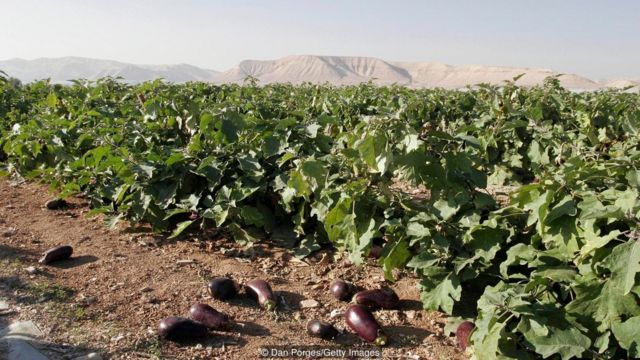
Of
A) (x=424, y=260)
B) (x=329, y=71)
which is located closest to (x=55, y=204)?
(x=424, y=260)

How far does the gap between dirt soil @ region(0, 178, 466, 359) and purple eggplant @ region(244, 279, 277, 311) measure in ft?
0.16

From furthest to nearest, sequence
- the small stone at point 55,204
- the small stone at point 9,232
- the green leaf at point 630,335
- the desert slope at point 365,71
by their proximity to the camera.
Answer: the desert slope at point 365,71
the small stone at point 55,204
the small stone at point 9,232
the green leaf at point 630,335

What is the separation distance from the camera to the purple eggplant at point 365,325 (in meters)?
2.79

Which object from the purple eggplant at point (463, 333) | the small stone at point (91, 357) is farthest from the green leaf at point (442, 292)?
the small stone at point (91, 357)

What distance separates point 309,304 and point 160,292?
0.94 meters

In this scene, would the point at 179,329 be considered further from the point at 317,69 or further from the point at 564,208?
the point at 317,69

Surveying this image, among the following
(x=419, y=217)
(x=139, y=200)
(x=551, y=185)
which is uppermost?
(x=551, y=185)

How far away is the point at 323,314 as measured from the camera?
3125mm

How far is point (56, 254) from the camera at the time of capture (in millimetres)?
3705

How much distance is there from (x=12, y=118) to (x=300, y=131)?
4627mm

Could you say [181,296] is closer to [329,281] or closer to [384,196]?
[329,281]

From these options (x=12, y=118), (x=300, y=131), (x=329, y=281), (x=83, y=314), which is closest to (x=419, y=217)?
(x=329, y=281)

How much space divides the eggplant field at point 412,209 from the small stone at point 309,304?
16 cm

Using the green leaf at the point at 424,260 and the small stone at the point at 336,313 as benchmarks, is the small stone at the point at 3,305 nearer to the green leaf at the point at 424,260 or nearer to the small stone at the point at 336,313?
the small stone at the point at 336,313
